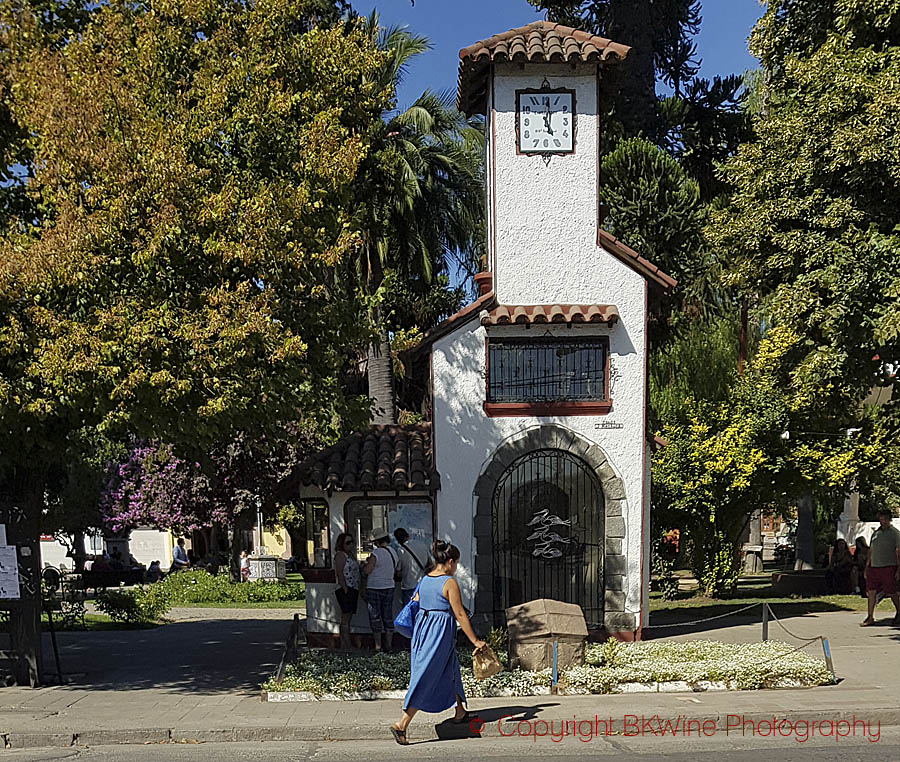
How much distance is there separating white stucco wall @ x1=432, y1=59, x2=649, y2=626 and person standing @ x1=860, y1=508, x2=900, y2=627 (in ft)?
14.6

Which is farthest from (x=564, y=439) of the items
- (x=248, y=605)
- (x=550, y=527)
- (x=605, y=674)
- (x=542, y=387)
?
(x=248, y=605)

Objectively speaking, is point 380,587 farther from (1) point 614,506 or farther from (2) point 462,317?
(2) point 462,317

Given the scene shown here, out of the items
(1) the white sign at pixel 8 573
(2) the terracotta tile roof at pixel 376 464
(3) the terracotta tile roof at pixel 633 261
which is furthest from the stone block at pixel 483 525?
(1) the white sign at pixel 8 573

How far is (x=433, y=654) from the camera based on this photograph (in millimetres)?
9359

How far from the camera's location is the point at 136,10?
12992mm

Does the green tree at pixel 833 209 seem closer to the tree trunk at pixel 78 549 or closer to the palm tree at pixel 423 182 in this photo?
the palm tree at pixel 423 182

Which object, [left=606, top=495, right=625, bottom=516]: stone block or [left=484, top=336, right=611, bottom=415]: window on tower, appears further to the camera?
[left=484, top=336, right=611, bottom=415]: window on tower

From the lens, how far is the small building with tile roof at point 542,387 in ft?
48.9

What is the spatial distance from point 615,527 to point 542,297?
135 inches

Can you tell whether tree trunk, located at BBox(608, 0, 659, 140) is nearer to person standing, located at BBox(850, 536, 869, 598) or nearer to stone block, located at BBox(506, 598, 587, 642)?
person standing, located at BBox(850, 536, 869, 598)

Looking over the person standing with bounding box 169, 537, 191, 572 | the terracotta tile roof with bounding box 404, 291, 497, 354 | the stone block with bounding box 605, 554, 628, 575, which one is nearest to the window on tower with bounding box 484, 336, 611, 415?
the terracotta tile roof with bounding box 404, 291, 497, 354

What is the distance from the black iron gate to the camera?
49.0 ft

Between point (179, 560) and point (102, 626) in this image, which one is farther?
point (179, 560)

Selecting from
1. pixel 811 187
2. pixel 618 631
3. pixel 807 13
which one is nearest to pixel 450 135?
pixel 807 13
